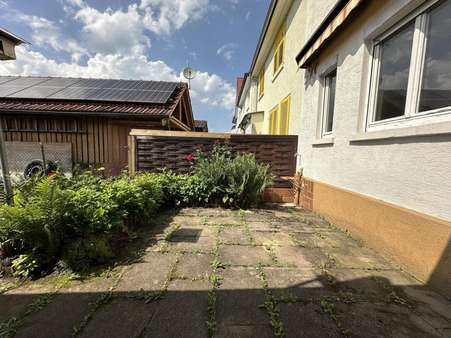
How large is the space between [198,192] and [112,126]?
500 cm

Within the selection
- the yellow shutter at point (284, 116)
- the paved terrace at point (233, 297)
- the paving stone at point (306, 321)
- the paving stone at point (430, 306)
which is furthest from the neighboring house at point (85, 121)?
the paving stone at point (430, 306)

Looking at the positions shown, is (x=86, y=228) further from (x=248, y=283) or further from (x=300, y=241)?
(x=300, y=241)

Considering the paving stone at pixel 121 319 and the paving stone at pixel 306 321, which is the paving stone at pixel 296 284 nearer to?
the paving stone at pixel 306 321

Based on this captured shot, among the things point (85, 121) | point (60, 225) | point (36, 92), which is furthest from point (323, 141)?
point (36, 92)

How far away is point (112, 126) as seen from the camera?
292 inches

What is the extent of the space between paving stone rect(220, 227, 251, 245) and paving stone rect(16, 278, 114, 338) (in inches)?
54.9

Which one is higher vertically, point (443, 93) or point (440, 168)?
point (443, 93)

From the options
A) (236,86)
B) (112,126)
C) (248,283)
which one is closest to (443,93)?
(248,283)

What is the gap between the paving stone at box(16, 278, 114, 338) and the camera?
4.33ft

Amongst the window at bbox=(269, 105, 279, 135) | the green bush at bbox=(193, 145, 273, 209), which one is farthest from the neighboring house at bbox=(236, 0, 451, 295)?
the window at bbox=(269, 105, 279, 135)

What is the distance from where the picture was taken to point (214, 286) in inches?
70.4

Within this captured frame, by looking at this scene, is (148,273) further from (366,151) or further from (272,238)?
(366,151)

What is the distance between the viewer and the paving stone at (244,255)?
220 cm

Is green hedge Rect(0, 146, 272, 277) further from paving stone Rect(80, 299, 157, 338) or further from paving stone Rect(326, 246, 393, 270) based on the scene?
paving stone Rect(326, 246, 393, 270)
